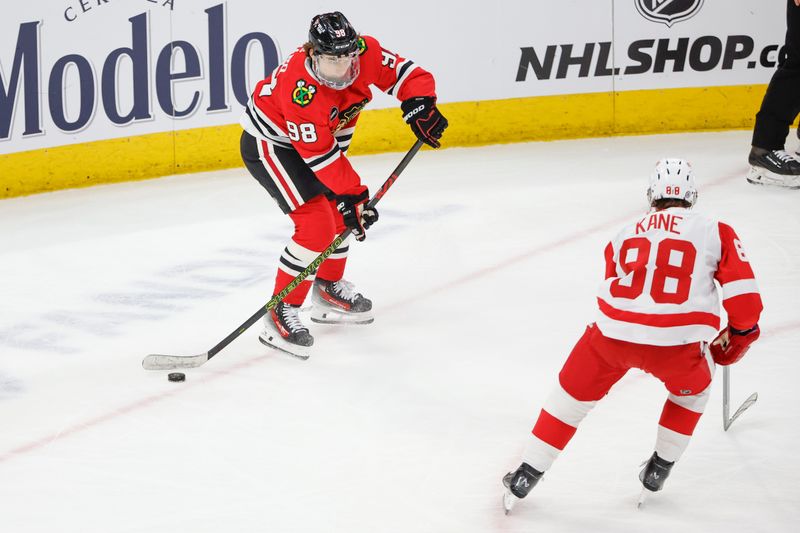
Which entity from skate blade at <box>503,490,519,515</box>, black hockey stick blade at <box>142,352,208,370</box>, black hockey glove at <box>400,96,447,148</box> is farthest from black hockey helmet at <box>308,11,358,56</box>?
skate blade at <box>503,490,519,515</box>

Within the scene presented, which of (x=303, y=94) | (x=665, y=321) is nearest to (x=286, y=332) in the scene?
(x=303, y=94)

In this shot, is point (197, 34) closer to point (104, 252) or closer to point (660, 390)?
point (104, 252)

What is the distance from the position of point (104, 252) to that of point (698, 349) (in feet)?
9.59

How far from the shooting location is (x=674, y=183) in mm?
2482

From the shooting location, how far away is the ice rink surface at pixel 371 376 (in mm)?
2689

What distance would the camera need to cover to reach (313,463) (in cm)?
290

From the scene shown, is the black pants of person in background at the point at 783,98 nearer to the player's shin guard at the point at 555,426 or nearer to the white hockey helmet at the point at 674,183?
the white hockey helmet at the point at 674,183

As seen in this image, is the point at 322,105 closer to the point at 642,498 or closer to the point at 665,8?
the point at 642,498

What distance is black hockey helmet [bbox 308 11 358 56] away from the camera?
3.22 m

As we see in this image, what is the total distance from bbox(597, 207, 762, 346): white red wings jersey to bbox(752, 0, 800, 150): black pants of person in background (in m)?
2.88

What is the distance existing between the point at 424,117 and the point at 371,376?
826 millimetres

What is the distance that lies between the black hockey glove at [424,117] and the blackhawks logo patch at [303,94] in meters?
0.38

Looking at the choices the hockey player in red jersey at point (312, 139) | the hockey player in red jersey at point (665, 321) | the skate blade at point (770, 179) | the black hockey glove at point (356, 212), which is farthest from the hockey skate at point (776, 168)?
the hockey player in red jersey at point (665, 321)

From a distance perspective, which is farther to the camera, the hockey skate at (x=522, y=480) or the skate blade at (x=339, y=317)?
the skate blade at (x=339, y=317)
